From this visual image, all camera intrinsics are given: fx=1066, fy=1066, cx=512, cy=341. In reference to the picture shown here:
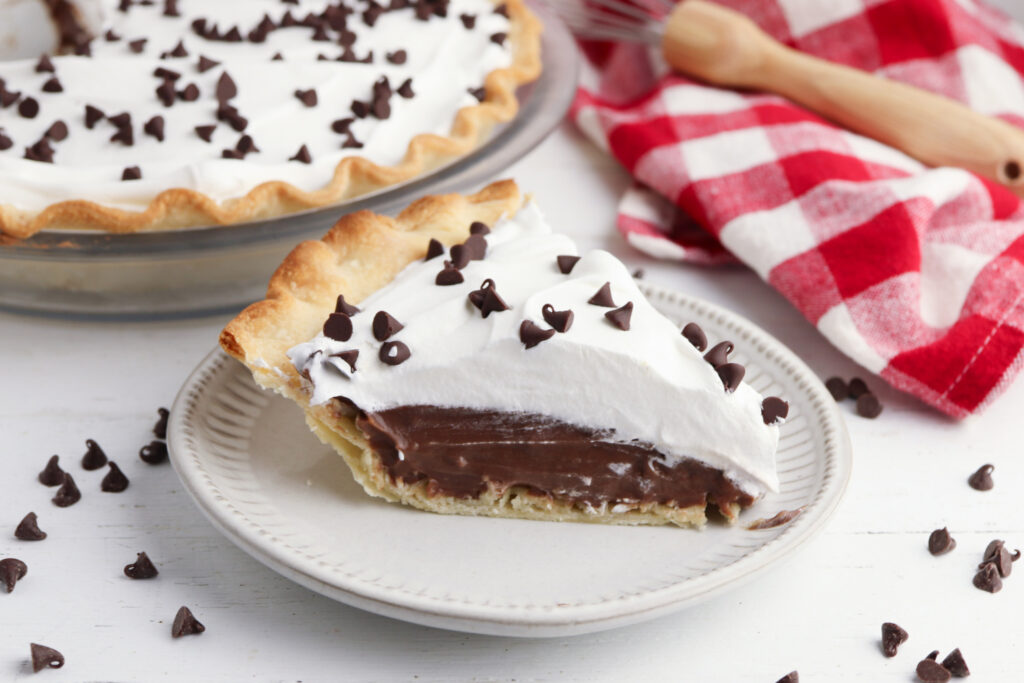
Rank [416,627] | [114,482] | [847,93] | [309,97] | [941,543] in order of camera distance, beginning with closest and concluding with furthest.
→ [416,627], [941,543], [114,482], [309,97], [847,93]

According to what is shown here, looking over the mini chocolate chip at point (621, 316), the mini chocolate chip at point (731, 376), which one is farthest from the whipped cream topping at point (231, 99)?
the mini chocolate chip at point (731, 376)

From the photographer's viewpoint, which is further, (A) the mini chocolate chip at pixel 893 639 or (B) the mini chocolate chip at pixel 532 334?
(B) the mini chocolate chip at pixel 532 334

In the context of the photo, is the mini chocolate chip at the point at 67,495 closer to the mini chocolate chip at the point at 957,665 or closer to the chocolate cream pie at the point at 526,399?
the chocolate cream pie at the point at 526,399

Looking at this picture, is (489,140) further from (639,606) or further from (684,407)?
(639,606)

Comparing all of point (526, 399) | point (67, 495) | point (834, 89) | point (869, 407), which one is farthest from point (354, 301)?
point (834, 89)

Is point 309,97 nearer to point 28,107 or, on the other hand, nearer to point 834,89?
point 28,107

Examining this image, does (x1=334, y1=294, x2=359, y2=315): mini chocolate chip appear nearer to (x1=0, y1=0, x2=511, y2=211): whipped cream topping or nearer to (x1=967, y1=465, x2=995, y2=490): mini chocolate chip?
(x1=0, y1=0, x2=511, y2=211): whipped cream topping
